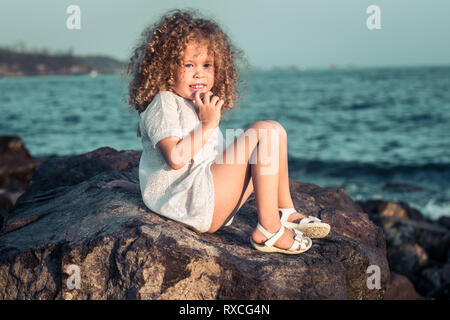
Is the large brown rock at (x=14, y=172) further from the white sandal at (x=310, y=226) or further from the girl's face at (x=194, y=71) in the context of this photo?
the white sandal at (x=310, y=226)

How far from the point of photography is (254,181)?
8.90 ft

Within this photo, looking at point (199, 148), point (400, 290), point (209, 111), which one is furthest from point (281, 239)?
point (400, 290)

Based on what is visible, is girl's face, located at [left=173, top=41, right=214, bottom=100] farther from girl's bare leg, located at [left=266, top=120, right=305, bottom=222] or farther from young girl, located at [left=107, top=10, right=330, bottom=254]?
girl's bare leg, located at [left=266, top=120, right=305, bottom=222]

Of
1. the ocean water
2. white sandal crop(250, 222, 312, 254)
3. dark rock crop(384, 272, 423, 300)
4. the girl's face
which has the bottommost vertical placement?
dark rock crop(384, 272, 423, 300)

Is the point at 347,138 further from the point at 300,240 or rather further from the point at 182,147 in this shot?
the point at 182,147

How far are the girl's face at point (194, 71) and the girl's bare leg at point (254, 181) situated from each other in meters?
0.48

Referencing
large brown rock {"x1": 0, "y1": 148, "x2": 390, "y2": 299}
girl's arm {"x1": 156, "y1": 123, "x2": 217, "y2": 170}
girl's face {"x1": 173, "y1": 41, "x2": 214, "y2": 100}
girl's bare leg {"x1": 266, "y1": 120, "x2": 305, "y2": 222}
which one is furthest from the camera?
girl's face {"x1": 173, "y1": 41, "x2": 214, "y2": 100}

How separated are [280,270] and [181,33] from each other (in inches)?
63.5

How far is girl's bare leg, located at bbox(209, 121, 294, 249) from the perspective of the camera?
2.68 meters

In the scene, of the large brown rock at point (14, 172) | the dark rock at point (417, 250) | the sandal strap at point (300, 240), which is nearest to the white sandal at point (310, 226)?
the sandal strap at point (300, 240)

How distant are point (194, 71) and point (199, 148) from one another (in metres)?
0.59

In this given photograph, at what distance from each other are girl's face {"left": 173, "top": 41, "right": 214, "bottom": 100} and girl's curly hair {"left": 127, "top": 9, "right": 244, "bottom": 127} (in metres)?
0.04

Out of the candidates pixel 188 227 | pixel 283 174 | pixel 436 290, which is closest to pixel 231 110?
pixel 283 174

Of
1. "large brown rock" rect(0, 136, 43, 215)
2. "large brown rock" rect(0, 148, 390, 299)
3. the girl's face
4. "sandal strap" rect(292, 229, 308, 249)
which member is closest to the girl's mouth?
the girl's face
